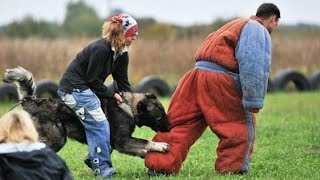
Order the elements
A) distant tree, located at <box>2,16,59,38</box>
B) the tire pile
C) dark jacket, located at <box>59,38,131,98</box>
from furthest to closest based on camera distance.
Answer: distant tree, located at <box>2,16,59,38</box>, the tire pile, dark jacket, located at <box>59,38,131,98</box>

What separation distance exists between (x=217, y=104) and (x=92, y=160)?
1.68m

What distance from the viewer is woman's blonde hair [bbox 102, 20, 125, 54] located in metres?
9.04

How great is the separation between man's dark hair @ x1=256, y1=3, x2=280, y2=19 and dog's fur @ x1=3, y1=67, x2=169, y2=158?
1717 millimetres

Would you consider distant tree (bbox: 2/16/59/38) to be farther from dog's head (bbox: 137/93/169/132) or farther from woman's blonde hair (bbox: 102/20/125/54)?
woman's blonde hair (bbox: 102/20/125/54)

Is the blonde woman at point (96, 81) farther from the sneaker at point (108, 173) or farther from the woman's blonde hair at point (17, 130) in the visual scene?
the woman's blonde hair at point (17, 130)

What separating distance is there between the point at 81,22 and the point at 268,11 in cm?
4969

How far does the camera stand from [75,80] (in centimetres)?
912

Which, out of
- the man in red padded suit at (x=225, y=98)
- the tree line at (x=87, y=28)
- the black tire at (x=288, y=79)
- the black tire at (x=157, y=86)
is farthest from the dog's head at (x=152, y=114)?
the tree line at (x=87, y=28)

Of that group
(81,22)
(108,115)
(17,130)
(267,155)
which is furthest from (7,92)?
(81,22)

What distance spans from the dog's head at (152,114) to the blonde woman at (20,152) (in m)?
3.00

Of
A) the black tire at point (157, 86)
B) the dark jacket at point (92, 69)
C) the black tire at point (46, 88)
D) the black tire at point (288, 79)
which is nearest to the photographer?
the dark jacket at point (92, 69)

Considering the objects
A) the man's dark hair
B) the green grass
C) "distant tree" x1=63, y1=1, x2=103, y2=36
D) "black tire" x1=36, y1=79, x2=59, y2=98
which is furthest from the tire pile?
"distant tree" x1=63, y1=1, x2=103, y2=36

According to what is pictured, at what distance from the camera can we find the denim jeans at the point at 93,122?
9078mm

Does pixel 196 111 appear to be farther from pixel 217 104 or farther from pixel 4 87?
pixel 4 87
